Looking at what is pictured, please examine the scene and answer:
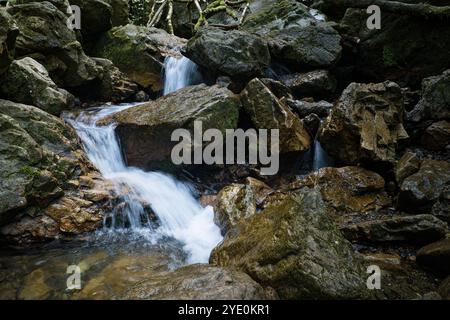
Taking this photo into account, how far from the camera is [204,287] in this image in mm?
3291

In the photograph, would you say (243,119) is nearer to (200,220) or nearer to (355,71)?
(200,220)

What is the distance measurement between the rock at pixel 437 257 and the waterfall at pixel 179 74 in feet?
26.6

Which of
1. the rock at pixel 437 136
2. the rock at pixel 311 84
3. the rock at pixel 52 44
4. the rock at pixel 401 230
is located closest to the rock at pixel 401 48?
the rock at pixel 311 84

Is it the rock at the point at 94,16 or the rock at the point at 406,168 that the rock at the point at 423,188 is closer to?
the rock at the point at 406,168

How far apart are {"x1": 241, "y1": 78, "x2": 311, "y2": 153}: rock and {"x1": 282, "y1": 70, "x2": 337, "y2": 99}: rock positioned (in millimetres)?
2881

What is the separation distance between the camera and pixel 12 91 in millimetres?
6945

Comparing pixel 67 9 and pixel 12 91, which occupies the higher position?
pixel 67 9

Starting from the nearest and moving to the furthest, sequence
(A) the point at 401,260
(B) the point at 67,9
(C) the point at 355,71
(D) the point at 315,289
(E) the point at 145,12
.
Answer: (D) the point at 315,289
(A) the point at 401,260
(B) the point at 67,9
(C) the point at 355,71
(E) the point at 145,12

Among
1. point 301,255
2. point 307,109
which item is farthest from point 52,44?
point 301,255

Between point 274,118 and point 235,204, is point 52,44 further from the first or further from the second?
point 235,204

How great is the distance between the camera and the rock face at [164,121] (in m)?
7.19

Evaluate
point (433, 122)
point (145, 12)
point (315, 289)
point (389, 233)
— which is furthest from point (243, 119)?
point (145, 12)

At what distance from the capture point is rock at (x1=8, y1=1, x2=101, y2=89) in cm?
830
